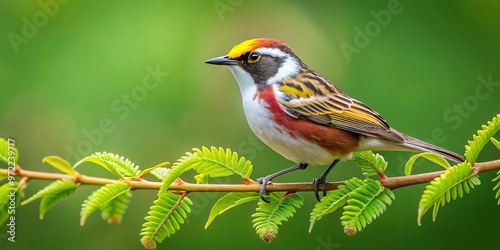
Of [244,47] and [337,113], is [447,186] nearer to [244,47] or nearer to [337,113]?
[337,113]

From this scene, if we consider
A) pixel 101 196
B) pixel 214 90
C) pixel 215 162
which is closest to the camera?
pixel 101 196

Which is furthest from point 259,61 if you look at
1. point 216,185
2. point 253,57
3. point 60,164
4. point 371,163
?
point 60,164

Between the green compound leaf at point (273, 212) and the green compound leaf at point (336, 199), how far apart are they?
0.18 metres

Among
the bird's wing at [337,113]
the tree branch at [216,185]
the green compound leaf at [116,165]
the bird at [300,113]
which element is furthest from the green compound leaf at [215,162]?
the bird's wing at [337,113]

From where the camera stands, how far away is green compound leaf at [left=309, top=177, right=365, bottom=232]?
101 inches

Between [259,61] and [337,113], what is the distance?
0.55m

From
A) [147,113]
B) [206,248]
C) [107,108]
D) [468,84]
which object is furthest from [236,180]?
[468,84]

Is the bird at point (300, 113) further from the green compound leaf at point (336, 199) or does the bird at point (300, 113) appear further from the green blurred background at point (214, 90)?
the green compound leaf at point (336, 199)

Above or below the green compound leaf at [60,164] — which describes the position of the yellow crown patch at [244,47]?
above

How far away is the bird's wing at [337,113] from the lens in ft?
12.8

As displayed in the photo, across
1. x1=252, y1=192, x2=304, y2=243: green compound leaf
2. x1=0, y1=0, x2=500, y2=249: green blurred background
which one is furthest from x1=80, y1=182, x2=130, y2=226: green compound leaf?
x1=0, y1=0, x2=500, y2=249: green blurred background

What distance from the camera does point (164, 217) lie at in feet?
8.43

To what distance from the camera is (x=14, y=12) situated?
480 centimetres

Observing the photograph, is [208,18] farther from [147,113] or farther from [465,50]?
[465,50]
